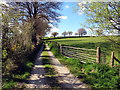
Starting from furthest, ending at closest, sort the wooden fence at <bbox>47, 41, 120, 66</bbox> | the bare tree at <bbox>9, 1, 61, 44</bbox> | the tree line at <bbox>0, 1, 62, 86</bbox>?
1. the bare tree at <bbox>9, 1, 61, 44</bbox>
2. the wooden fence at <bbox>47, 41, 120, 66</bbox>
3. the tree line at <bbox>0, 1, 62, 86</bbox>

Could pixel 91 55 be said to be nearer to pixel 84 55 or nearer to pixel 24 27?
pixel 84 55

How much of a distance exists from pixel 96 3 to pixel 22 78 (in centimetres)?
466

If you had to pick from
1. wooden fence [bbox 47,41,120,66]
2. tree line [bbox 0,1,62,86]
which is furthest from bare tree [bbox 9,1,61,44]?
wooden fence [bbox 47,41,120,66]

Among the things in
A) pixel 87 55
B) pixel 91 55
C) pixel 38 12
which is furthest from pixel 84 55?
pixel 38 12

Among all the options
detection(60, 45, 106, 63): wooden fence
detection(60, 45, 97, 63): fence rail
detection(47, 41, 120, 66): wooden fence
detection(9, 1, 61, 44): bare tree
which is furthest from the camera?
detection(9, 1, 61, 44): bare tree

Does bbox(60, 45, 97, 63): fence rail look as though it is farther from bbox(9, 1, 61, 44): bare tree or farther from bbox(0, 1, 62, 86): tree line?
bbox(9, 1, 61, 44): bare tree

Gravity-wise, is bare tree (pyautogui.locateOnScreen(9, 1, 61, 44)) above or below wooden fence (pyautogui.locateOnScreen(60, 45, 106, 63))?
above

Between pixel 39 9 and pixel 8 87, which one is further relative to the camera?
pixel 39 9

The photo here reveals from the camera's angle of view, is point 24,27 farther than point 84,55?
Yes

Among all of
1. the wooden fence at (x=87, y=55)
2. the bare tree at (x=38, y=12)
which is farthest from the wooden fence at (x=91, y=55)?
the bare tree at (x=38, y=12)

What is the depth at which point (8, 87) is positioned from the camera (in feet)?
11.5

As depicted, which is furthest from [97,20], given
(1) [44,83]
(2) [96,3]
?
(1) [44,83]

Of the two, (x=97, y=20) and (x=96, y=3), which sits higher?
(x=96, y=3)

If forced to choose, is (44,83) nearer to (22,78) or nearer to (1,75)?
(22,78)
